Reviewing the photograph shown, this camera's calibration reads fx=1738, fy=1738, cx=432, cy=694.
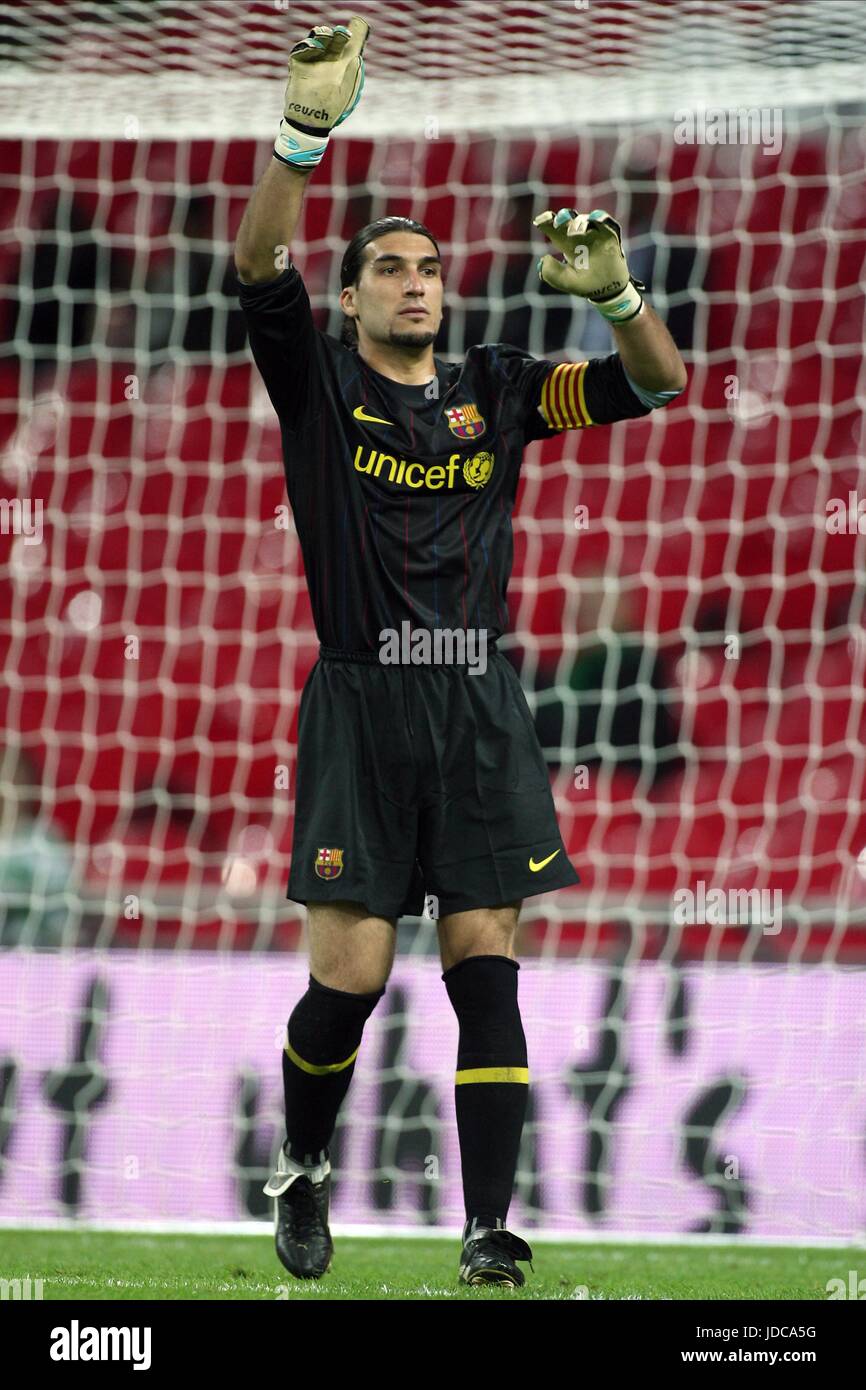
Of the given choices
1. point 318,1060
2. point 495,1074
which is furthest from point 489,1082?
point 318,1060

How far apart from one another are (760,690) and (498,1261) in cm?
559

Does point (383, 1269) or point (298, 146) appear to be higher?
point (298, 146)

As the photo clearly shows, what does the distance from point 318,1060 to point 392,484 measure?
0.99 meters

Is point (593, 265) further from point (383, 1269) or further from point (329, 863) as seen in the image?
point (383, 1269)

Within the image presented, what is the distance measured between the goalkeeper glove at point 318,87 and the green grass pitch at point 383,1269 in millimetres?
1775

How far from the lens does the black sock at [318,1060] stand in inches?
115

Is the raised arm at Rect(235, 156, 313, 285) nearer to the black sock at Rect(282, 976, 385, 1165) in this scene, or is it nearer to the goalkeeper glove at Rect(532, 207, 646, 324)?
the goalkeeper glove at Rect(532, 207, 646, 324)

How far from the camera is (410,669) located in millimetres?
2949

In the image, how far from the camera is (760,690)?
8000mm

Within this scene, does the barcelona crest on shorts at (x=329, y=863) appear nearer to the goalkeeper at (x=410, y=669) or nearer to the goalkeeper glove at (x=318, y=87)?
the goalkeeper at (x=410, y=669)

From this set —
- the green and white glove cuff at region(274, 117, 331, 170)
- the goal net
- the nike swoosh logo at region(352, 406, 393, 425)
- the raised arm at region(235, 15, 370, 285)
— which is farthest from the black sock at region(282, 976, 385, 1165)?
the goal net

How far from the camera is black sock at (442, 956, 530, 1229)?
278 cm

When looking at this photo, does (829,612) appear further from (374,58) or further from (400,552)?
(400,552)

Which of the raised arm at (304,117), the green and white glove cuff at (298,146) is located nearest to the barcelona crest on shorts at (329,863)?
the raised arm at (304,117)
